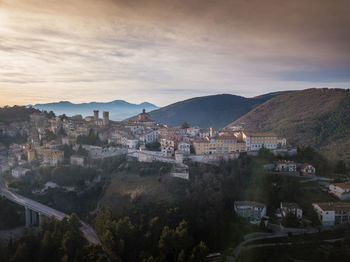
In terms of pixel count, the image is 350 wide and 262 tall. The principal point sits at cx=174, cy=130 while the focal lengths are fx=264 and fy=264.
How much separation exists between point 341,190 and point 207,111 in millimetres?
78909

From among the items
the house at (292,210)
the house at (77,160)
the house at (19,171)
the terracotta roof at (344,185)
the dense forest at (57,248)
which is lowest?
the dense forest at (57,248)

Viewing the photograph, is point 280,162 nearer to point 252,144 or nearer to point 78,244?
point 252,144

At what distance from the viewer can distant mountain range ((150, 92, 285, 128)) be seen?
92594 mm

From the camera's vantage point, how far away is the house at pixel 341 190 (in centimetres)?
2323

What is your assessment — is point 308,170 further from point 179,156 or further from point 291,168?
point 179,156

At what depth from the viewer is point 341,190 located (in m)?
23.3

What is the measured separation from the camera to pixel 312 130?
50719mm

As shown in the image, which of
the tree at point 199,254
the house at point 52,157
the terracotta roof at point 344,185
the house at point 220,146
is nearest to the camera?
the tree at point 199,254

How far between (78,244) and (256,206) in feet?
47.1

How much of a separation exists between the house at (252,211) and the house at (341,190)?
7014mm

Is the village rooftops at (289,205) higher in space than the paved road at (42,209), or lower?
higher

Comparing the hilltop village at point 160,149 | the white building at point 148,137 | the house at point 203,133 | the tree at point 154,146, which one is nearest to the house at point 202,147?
the hilltop village at point 160,149

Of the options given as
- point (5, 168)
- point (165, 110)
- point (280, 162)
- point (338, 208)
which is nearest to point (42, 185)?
point (5, 168)

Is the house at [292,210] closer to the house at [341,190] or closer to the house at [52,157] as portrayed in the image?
the house at [341,190]
